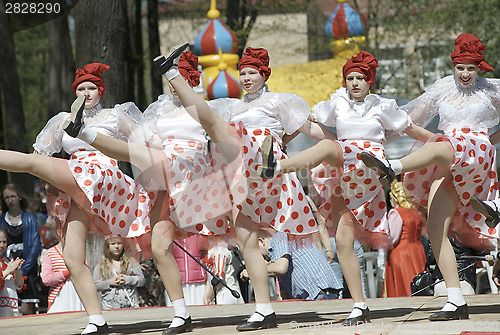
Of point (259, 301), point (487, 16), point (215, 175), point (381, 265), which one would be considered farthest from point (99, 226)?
point (487, 16)

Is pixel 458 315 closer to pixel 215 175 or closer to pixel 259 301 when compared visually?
pixel 259 301

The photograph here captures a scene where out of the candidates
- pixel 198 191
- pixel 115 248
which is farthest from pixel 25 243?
pixel 198 191

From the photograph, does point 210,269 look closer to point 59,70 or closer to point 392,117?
point 392,117

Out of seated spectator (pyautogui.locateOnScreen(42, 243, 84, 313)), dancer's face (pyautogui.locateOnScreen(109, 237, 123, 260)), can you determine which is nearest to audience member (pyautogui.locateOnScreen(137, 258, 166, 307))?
dancer's face (pyautogui.locateOnScreen(109, 237, 123, 260))

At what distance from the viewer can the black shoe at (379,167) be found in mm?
4508

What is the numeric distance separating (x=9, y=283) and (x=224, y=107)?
10.8ft

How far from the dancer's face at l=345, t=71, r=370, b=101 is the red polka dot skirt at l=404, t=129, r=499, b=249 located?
24.0 inches

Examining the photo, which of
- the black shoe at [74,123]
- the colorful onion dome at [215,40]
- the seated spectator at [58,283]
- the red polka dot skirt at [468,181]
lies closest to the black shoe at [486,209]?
the red polka dot skirt at [468,181]

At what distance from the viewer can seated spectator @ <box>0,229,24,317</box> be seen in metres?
7.03

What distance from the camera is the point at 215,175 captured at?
507cm

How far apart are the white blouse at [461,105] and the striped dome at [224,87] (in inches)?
199

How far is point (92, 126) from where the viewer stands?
518 centimetres

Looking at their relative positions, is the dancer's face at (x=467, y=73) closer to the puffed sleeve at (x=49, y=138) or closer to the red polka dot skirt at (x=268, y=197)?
the red polka dot skirt at (x=268, y=197)

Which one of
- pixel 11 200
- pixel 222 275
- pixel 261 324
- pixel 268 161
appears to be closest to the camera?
pixel 268 161
